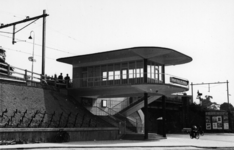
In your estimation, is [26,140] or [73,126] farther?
[73,126]

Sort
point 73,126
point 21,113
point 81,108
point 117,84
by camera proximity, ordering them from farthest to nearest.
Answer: point 81,108 < point 117,84 < point 73,126 < point 21,113

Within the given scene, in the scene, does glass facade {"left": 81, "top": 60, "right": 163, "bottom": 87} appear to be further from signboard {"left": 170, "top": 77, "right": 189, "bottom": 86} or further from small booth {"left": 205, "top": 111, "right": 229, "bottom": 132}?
small booth {"left": 205, "top": 111, "right": 229, "bottom": 132}

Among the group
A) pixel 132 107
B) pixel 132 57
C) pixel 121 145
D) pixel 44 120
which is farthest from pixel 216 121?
pixel 121 145

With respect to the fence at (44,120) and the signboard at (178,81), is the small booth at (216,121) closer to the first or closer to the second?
the signboard at (178,81)

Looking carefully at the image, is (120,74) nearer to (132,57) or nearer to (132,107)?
(132,57)

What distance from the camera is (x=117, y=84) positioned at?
108 feet

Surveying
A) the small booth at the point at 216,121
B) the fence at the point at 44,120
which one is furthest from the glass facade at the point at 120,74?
the small booth at the point at 216,121

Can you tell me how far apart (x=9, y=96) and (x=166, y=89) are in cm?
1528

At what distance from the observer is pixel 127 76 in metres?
33.8

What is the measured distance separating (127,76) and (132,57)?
2.07m

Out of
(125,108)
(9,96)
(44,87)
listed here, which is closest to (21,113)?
(9,96)

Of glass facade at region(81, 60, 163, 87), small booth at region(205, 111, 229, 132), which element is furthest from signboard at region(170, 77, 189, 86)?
small booth at region(205, 111, 229, 132)

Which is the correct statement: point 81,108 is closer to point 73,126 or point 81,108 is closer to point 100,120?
point 100,120

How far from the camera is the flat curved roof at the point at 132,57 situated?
30.4 meters
